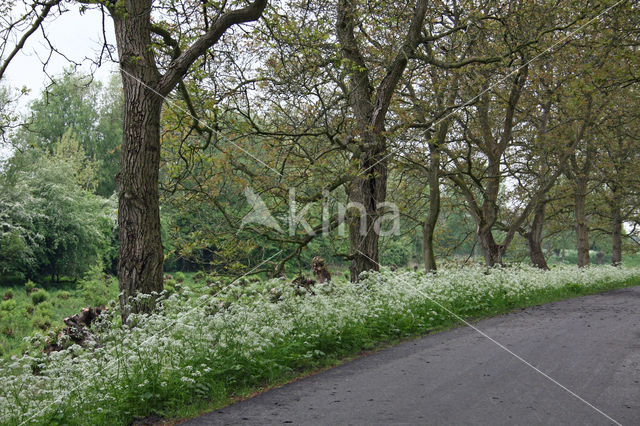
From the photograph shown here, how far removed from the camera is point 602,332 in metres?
10.0

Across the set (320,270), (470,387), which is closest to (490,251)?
(320,270)

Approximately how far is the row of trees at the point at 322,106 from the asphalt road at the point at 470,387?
3.39m

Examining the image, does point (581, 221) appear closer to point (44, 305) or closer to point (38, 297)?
point (44, 305)

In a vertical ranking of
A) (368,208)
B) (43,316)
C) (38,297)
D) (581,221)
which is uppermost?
(581,221)

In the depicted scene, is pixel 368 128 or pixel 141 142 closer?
pixel 141 142

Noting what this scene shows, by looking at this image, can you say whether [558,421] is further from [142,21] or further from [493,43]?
[493,43]

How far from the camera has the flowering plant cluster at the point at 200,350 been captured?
525 cm

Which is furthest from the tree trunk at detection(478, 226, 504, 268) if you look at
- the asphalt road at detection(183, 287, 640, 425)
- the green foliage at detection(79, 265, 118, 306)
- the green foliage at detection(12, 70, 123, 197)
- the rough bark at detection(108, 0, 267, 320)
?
the green foliage at detection(12, 70, 123, 197)

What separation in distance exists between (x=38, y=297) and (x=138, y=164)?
23.1 meters

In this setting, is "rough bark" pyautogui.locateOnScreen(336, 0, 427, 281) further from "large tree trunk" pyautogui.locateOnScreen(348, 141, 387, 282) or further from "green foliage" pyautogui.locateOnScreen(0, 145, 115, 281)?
"green foliage" pyautogui.locateOnScreen(0, 145, 115, 281)

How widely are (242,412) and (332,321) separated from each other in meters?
2.98

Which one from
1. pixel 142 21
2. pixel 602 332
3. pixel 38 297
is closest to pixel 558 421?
pixel 602 332

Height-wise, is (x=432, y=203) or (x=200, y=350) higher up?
(x=432, y=203)

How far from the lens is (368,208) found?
1230 centimetres
